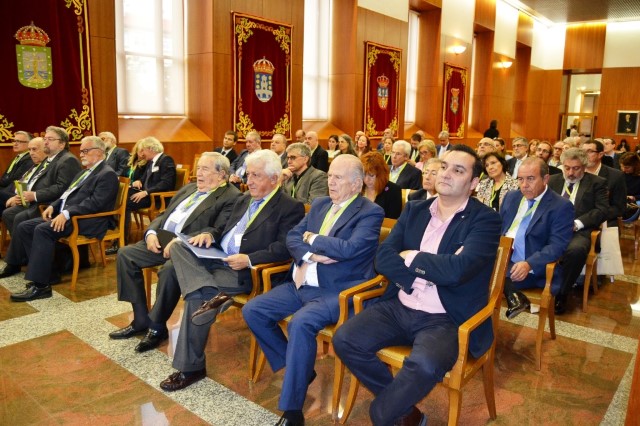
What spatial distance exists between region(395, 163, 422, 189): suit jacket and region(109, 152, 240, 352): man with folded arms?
240 cm

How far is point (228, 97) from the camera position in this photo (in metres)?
8.16

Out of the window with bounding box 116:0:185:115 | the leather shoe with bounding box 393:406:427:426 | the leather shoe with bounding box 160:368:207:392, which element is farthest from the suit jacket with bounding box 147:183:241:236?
the window with bounding box 116:0:185:115

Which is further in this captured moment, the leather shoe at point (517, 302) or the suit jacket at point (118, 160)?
the suit jacket at point (118, 160)

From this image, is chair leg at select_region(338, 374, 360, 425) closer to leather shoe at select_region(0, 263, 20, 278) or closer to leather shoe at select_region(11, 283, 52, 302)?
leather shoe at select_region(11, 283, 52, 302)

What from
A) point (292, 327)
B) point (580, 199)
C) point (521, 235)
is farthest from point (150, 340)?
point (580, 199)

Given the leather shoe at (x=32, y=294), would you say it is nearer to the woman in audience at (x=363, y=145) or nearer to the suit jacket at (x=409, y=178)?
the suit jacket at (x=409, y=178)

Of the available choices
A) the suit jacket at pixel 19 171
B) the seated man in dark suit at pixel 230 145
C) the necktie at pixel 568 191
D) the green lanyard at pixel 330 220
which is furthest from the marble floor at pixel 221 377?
the seated man in dark suit at pixel 230 145

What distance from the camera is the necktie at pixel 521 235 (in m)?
3.51

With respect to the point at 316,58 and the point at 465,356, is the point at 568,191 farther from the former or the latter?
the point at 316,58

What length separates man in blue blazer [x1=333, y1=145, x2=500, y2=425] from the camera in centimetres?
212

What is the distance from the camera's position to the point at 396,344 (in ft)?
7.67

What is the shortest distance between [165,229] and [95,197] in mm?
1280

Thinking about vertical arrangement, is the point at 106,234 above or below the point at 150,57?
below

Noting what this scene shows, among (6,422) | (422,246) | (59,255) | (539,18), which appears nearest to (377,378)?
(422,246)
